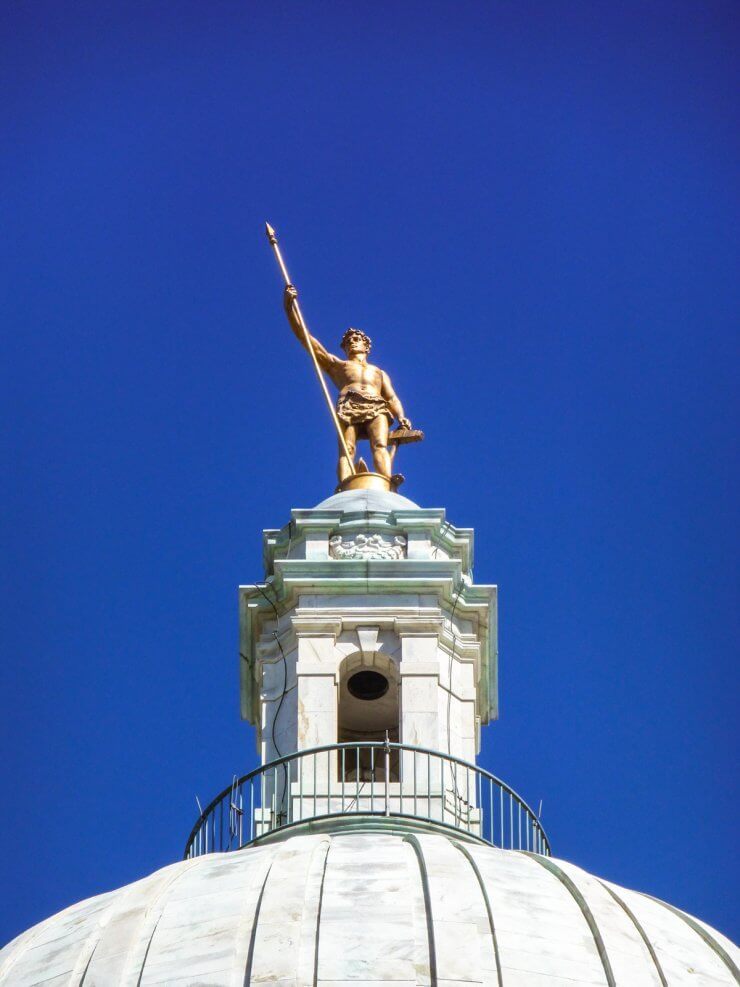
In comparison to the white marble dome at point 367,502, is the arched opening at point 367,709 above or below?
below

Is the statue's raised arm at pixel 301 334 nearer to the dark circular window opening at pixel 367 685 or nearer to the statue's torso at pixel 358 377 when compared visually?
the statue's torso at pixel 358 377

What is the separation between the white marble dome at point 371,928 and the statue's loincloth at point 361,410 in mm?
11351

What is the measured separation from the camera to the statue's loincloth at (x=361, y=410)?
6938 centimetres

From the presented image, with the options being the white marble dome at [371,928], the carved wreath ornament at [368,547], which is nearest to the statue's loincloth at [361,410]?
the carved wreath ornament at [368,547]

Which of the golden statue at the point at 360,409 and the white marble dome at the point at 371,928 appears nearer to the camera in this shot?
the white marble dome at the point at 371,928

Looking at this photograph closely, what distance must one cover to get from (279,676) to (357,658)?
4.21 ft

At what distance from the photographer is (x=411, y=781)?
62969 millimetres

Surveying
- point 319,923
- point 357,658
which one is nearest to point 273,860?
point 319,923

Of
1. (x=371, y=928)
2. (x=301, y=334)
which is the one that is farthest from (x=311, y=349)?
(x=371, y=928)

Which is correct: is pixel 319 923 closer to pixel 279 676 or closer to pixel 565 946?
pixel 565 946

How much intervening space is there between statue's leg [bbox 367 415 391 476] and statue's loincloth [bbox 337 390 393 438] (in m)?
0.10

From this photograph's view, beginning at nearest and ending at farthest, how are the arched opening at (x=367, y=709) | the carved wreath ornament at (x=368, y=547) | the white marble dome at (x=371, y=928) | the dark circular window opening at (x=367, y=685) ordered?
the white marble dome at (x=371, y=928) → the arched opening at (x=367, y=709) → the dark circular window opening at (x=367, y=685) → the carved wreath ornament at (x=368, y=547)

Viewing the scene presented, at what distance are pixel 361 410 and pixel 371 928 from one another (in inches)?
604

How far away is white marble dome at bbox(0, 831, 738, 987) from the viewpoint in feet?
181
